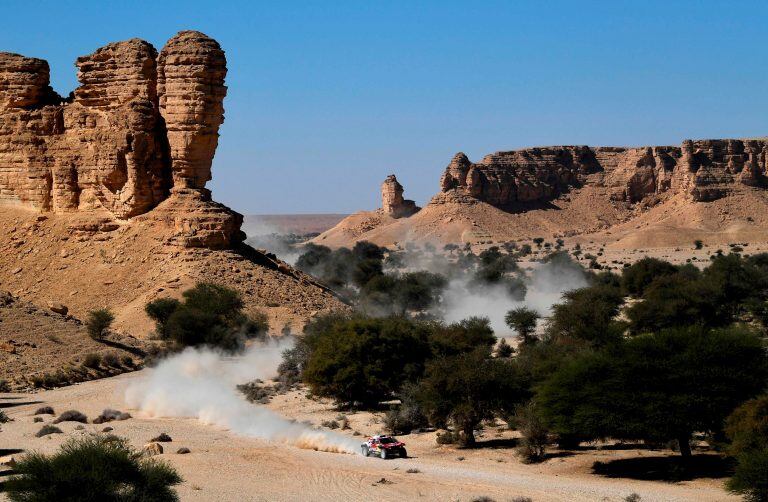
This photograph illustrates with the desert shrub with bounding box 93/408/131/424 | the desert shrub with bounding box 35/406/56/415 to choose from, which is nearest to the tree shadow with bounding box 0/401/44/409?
the desert shrub with bounding box 35/406/56/415

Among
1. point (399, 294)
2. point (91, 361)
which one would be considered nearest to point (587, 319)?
point (91, 361)

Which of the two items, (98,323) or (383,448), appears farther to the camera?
(98,323)

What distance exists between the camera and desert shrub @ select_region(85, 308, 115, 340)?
4347cm

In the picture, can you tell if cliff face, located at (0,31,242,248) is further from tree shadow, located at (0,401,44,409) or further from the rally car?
the rally car

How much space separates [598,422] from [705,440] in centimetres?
438

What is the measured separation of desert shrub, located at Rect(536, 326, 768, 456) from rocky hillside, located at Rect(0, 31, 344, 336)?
2401cm

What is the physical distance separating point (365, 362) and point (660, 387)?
13.1 meters

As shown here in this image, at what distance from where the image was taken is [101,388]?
3856 centimetres

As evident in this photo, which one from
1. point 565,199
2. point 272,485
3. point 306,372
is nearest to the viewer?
point 272,485

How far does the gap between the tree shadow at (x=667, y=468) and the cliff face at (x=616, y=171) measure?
9588 cm

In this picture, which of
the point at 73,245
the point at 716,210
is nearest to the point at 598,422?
the point at 73,245

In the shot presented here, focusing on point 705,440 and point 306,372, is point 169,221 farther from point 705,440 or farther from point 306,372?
point 705,440

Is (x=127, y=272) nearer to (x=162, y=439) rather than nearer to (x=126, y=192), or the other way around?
(x=126, y=192)

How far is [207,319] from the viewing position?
150 ft
